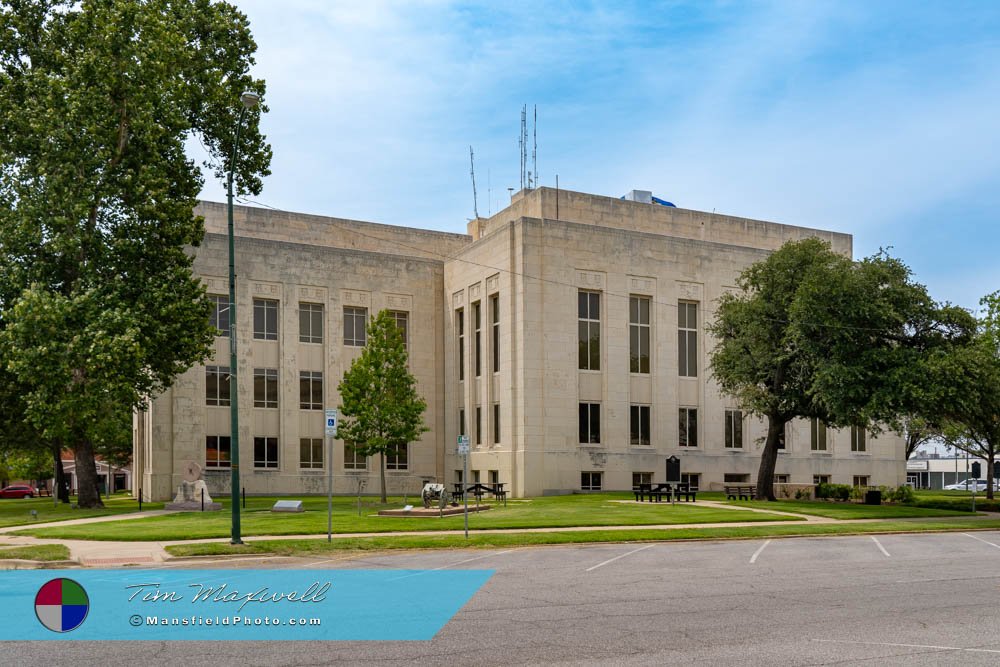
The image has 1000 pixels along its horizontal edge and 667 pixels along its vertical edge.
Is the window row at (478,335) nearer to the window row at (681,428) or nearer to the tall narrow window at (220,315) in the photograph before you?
the window row at (681,428)

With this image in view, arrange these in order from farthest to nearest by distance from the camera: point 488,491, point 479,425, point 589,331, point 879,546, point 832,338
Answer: point 479,425 → point 589,331 → point 488,491 → point 832,338 → point 879,546

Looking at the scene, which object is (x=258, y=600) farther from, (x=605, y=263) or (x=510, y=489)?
(x=605, y=263)

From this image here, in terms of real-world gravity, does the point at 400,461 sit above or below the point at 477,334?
below

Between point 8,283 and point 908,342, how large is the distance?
3452 centimetres

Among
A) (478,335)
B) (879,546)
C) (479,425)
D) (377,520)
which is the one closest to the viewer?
(879,546)

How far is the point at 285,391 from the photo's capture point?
167 feet

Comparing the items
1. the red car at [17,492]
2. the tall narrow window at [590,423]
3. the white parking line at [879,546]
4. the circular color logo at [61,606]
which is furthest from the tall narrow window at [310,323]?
the red car at [17,492]

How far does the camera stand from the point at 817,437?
54.2 metres

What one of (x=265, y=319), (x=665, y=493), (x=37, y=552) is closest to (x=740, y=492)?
(x=665, y=493)

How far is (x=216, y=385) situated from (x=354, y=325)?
26.7 ft

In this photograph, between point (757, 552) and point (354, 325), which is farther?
point (354, 325)

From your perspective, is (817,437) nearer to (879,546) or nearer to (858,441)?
(858,441)

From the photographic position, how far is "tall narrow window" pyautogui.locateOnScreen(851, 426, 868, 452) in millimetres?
55213

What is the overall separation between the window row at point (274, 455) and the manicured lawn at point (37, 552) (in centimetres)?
2623
